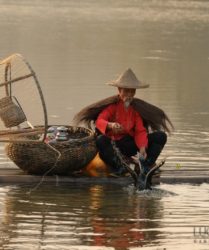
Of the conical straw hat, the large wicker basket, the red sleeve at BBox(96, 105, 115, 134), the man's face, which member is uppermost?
the conical straw hat

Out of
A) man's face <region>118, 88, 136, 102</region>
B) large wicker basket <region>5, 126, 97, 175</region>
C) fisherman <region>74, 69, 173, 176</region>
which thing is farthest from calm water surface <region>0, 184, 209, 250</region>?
man's face <region>118, 88, 136, 102</region>

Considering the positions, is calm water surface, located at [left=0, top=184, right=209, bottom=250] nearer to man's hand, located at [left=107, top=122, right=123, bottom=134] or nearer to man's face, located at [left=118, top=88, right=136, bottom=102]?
man's hand, located at [left=107, top=122, right=123, bottom=134]

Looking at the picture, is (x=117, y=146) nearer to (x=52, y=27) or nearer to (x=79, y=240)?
(x=79, y=240)

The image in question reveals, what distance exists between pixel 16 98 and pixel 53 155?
36.5 inches

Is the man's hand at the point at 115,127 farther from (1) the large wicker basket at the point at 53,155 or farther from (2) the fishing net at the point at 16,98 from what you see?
(2) the fishing net at the point at 16,98

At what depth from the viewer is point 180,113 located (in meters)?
13.4

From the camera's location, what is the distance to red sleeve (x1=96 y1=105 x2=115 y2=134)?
880cm

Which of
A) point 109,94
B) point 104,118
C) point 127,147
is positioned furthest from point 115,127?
point 109,94

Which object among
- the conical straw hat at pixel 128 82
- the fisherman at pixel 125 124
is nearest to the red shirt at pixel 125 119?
the fisherman at pixel 125 124

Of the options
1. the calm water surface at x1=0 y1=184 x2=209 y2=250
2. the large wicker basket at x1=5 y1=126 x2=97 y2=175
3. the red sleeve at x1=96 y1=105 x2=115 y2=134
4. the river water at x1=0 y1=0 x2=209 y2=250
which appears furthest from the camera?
the red sleeve at x1=96 y1=105 x2=115 y2=134

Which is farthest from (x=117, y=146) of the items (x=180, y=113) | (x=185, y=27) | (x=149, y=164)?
(x=185, y=27)

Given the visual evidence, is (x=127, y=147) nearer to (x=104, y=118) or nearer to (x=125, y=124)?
(x=125, y=124)

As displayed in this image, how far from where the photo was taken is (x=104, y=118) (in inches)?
349

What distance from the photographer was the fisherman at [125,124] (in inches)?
348
